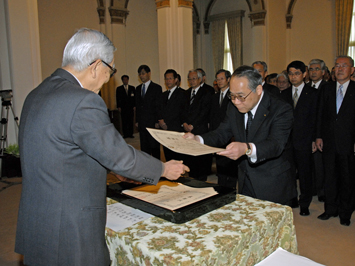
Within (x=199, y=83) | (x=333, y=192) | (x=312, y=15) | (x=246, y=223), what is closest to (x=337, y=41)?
(x=312, y=15)

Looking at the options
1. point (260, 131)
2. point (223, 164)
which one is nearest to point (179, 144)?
point (260, 131)

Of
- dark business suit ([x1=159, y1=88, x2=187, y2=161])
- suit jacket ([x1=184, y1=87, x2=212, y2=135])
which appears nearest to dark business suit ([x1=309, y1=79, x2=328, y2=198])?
suit jacket ([x1=184, y1=87, x2=212, y2=135])

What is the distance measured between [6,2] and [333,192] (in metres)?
5.28

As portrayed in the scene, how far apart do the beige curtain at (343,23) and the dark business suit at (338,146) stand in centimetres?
909

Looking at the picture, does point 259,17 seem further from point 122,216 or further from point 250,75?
point 122,216

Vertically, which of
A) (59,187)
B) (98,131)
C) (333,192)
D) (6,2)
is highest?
(6,2)

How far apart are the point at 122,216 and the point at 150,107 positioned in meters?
4.29

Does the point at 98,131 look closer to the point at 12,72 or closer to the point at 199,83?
the point at 199,83

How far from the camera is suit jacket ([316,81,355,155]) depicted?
3.26m

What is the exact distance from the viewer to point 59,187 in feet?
3.85

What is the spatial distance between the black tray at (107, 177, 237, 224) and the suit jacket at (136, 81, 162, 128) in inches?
156

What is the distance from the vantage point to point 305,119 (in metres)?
3.64

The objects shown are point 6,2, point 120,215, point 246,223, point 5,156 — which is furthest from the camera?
point 5,156

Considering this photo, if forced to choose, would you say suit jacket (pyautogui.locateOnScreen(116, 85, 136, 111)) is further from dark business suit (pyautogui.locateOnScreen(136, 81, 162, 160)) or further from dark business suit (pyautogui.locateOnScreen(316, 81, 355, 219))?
dark business suit (pyautogui.locateOnScreen(316, 81, 355, 219))
